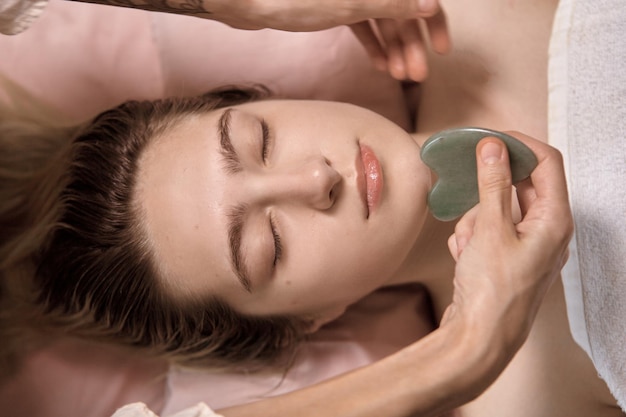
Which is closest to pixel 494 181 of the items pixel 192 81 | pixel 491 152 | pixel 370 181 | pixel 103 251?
pixel 491 152

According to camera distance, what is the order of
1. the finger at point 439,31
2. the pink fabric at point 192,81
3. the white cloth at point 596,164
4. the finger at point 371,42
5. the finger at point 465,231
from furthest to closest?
the pink fabric at point 192,81 < the finger at point 371,42 < the finger at point 439,31 < the white cloth at point 596,164 < the finger at point 465,231

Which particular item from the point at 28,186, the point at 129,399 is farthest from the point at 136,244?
the point at 129,399

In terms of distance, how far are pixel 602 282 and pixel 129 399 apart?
1051 mm

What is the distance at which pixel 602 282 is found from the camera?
3.43ft

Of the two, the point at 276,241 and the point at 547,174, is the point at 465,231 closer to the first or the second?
the point at 547,174

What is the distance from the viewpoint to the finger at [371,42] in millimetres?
1293

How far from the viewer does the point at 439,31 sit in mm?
1209

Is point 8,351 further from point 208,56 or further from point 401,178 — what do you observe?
point 401,178

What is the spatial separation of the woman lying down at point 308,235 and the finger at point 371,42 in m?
0.05

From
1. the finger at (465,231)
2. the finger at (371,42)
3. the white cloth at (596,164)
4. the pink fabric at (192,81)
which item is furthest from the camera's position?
the pink fabric at (192,81)

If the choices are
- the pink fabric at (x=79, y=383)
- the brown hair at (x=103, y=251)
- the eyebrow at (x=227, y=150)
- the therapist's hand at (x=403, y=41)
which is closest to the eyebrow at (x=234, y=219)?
the eyebrow at (x=227, y=150)

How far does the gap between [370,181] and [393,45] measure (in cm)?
37

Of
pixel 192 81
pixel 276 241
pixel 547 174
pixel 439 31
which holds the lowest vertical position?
pixel 276 241

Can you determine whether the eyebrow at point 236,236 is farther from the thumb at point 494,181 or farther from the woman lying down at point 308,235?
the thumb at point 494,181
